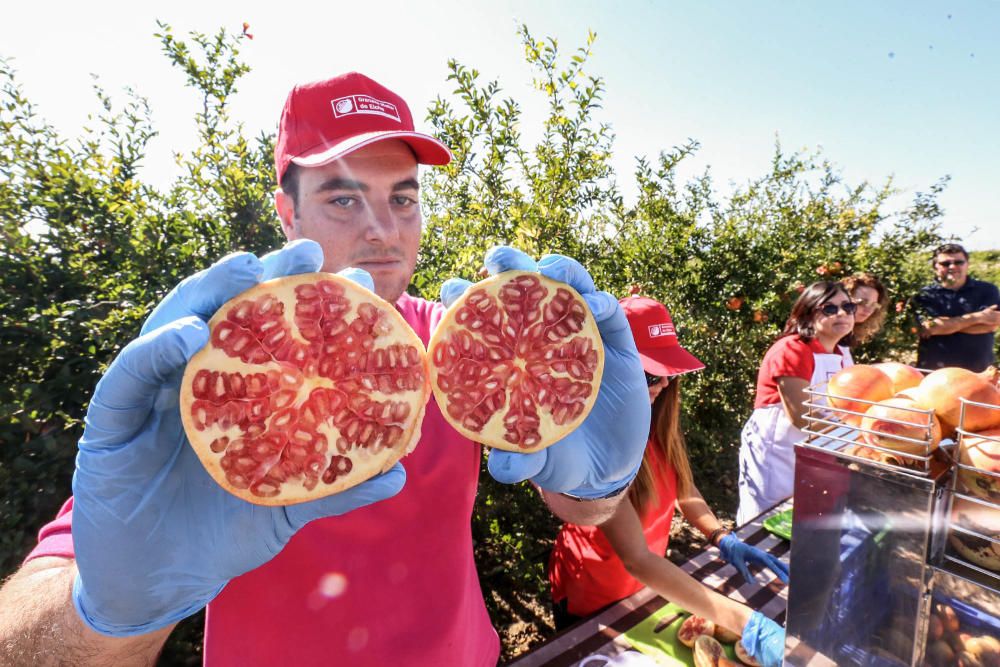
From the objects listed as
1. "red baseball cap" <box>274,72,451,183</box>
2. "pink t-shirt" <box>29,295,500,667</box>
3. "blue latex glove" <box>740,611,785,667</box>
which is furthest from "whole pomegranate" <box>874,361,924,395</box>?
"red baseball cap" <box>274,72,451,183</box>

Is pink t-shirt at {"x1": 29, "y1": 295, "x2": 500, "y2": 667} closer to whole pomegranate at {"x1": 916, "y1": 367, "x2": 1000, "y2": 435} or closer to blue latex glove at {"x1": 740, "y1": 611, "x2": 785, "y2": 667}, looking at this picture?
blue latex glove at {"x1": 740, "y1": 611, "x2": 785, "y2": 667}

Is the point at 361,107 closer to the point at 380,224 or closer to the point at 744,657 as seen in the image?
the point at 380,224

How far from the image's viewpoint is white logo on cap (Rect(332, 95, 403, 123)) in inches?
87.5

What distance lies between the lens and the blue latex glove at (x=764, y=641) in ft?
6.97

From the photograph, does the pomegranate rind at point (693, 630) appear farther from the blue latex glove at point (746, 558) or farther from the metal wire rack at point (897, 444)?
the metal wire rack at point (897, 444)

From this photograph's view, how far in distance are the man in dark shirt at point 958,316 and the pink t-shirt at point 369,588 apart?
28.8ft

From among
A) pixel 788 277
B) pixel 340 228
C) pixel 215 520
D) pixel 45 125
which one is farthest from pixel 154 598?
pixel 788 277

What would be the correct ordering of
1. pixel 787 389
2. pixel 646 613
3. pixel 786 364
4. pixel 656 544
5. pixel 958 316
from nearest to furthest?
1. pixel 646 613
2. pixel 656 544
3. pixel 787 389
4. pixel 786 364
5. pixel 958 316

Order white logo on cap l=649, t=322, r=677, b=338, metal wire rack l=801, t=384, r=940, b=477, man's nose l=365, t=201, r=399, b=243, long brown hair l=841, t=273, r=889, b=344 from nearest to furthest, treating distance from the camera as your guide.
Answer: metal wire rack l=801, t=384, r=940, b=477, man's nose l=365, t=201, r=399, b=243, white logo on cap l=649, t=322, r=677, b=338, long brown hair l=841, t=273, r=889, b=344

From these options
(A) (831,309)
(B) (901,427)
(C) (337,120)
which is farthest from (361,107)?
(A) (831,309)

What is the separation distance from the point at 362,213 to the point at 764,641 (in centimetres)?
263

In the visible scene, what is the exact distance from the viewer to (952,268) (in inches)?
290

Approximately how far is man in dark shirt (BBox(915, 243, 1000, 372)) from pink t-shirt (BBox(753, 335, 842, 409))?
4285 mm

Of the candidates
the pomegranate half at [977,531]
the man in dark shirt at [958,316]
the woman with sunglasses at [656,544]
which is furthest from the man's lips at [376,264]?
the man in dark shirt at [958,316]
